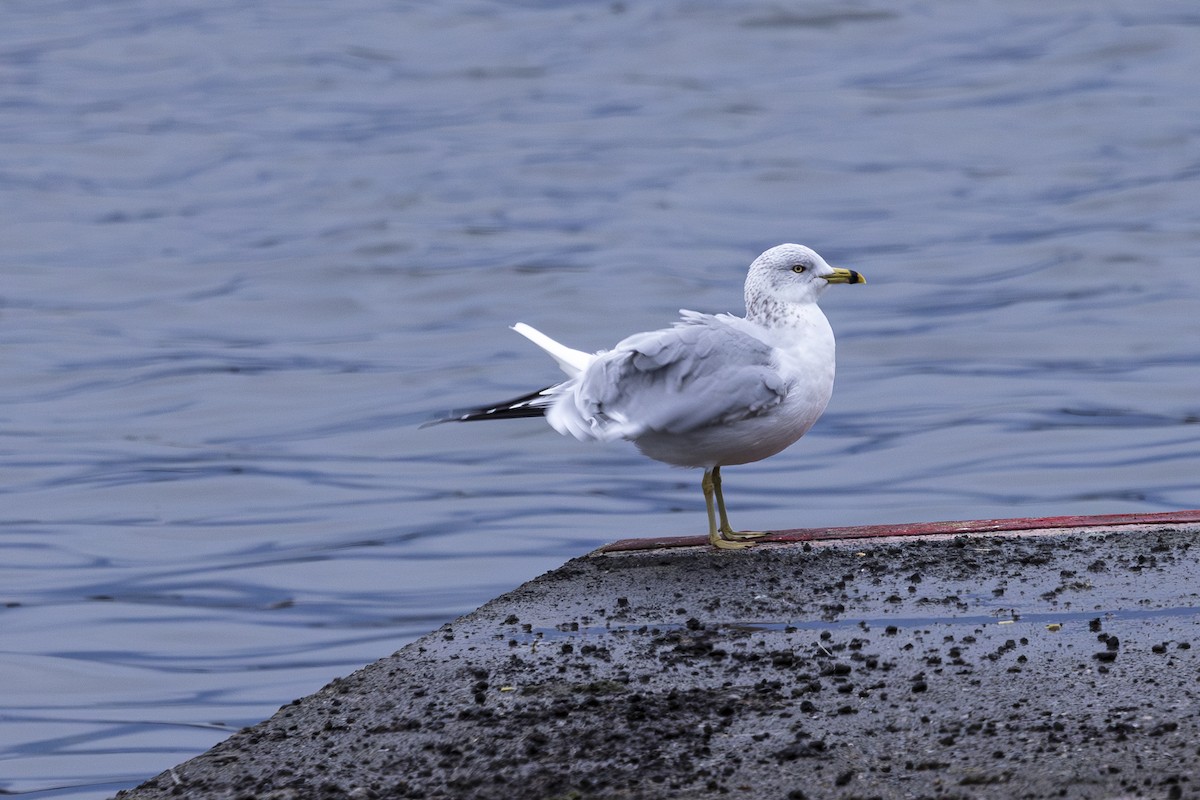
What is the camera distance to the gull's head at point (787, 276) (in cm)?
622

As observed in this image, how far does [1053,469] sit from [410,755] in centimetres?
914

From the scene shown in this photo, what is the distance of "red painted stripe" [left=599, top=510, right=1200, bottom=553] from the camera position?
5863 mm

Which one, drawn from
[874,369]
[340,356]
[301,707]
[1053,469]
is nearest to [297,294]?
[340,356]

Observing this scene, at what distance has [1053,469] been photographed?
12742 millimetres

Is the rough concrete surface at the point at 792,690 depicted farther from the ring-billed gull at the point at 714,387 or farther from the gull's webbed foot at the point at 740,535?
the ring-billed gull at the point at 714,387

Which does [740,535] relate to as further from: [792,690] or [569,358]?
[792,690]

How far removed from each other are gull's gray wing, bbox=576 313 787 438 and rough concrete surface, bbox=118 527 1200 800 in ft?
1.54

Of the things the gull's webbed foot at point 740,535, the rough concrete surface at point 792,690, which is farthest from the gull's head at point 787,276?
the rough concrete surface at point 792,690

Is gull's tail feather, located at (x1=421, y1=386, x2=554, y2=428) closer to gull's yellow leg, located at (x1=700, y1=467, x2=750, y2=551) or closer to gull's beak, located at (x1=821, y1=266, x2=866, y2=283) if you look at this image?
Answer: gull's yellow leg, located at (x1=700, y1=467, x2=750, y2=551)

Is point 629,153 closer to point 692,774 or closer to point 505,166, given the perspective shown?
point 505,166

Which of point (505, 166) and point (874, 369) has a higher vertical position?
point (505, 166)

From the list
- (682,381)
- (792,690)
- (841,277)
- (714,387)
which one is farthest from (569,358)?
(792,690)

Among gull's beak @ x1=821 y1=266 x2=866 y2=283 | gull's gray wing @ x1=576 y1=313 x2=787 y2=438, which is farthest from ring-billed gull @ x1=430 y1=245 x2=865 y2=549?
gull's beak @ x1=821 y1=266 x2=866 y2=283

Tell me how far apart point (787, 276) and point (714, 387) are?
60 cm
